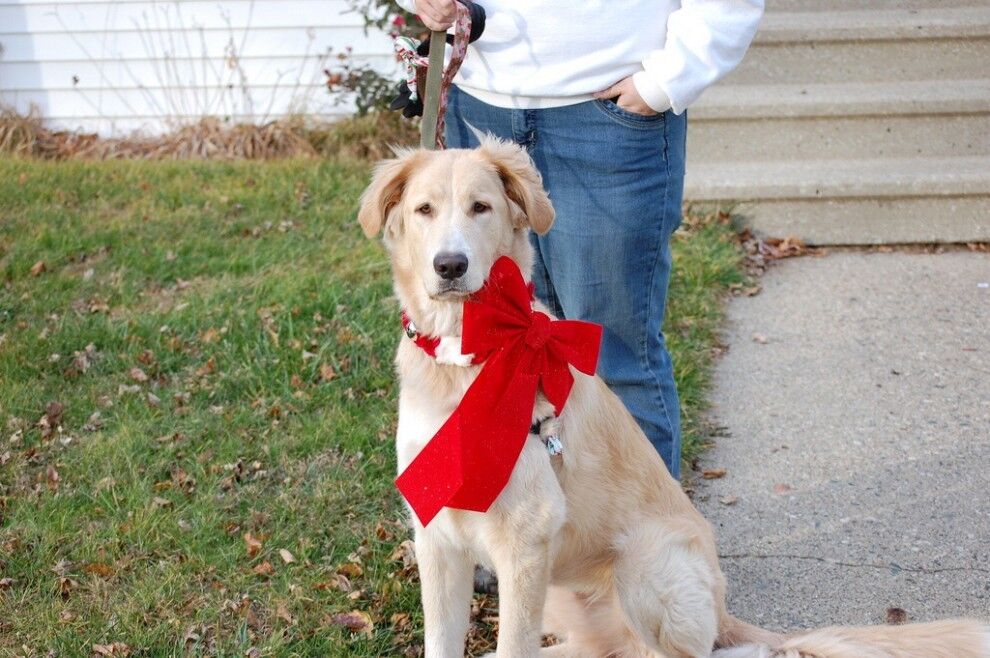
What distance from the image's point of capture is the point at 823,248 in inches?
275

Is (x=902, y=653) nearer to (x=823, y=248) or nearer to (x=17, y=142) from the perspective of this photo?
(x=823, y=248)

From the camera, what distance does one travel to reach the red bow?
8.80 ft

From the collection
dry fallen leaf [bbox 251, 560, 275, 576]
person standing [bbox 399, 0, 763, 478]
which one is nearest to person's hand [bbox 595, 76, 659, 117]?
person standing [bbox 399, 0, 763, 478]

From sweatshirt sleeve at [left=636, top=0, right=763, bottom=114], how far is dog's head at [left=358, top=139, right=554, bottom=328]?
49 cm

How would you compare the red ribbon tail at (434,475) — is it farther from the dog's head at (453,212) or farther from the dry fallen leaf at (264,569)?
the dry fallen leaf at (264,569)

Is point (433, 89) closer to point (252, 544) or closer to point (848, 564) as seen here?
point (252, 544)

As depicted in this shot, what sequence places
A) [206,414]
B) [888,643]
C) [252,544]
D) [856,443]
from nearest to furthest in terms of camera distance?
1. [888,643]
2. [252,544]
3. [856,443]
4. [206,414]

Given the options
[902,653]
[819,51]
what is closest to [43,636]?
[902,653]

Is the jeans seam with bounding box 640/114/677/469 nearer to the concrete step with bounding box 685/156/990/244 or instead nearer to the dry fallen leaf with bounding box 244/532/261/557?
the dry fallen leaf with bounding box 244/532/261/557

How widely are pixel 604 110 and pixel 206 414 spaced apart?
2547 millimetres

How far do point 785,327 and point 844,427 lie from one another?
1.17m

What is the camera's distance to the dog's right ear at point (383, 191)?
114 inches

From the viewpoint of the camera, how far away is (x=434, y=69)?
3129 mm

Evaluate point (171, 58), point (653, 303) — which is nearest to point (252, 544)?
point (653, 303)
